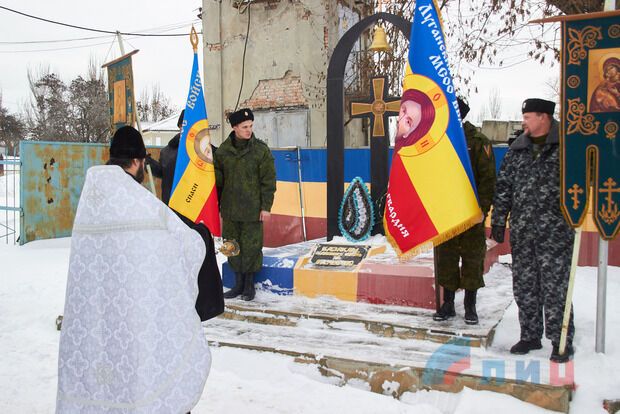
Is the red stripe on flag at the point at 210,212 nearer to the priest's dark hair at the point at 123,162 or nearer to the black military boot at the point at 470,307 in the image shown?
the black military boot at the point at 470,307

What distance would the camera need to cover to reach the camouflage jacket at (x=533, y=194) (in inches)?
150

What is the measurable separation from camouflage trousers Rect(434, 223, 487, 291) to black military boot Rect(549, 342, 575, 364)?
832mm

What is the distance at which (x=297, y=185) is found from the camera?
8617 millimetres

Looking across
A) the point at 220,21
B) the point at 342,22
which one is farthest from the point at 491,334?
the point at 220,21

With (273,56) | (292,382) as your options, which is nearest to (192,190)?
(292,382)

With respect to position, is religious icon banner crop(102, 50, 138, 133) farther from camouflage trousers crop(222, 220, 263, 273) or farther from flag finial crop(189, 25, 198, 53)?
camouflage trousers crop(222, 220, 263, 273)

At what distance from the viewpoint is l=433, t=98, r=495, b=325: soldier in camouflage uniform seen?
176 inches

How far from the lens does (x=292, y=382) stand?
153 inches

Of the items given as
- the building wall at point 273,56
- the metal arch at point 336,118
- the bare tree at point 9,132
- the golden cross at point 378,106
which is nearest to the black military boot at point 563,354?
the metal arch at point 336,118

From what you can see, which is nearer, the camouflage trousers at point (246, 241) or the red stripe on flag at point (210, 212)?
the red stripe on flag at point (210, 212)

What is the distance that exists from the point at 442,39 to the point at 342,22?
9.90m

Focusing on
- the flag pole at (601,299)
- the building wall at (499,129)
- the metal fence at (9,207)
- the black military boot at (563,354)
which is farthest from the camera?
the building wall at (499,129)

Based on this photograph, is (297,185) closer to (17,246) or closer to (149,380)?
(17,246)

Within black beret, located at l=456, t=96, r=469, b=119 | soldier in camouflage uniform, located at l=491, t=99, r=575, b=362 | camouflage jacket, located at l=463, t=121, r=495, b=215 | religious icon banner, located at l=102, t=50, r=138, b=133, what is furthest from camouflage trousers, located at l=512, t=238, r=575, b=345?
religious icon banner, located at l=102, t=50, r=138, b=133
